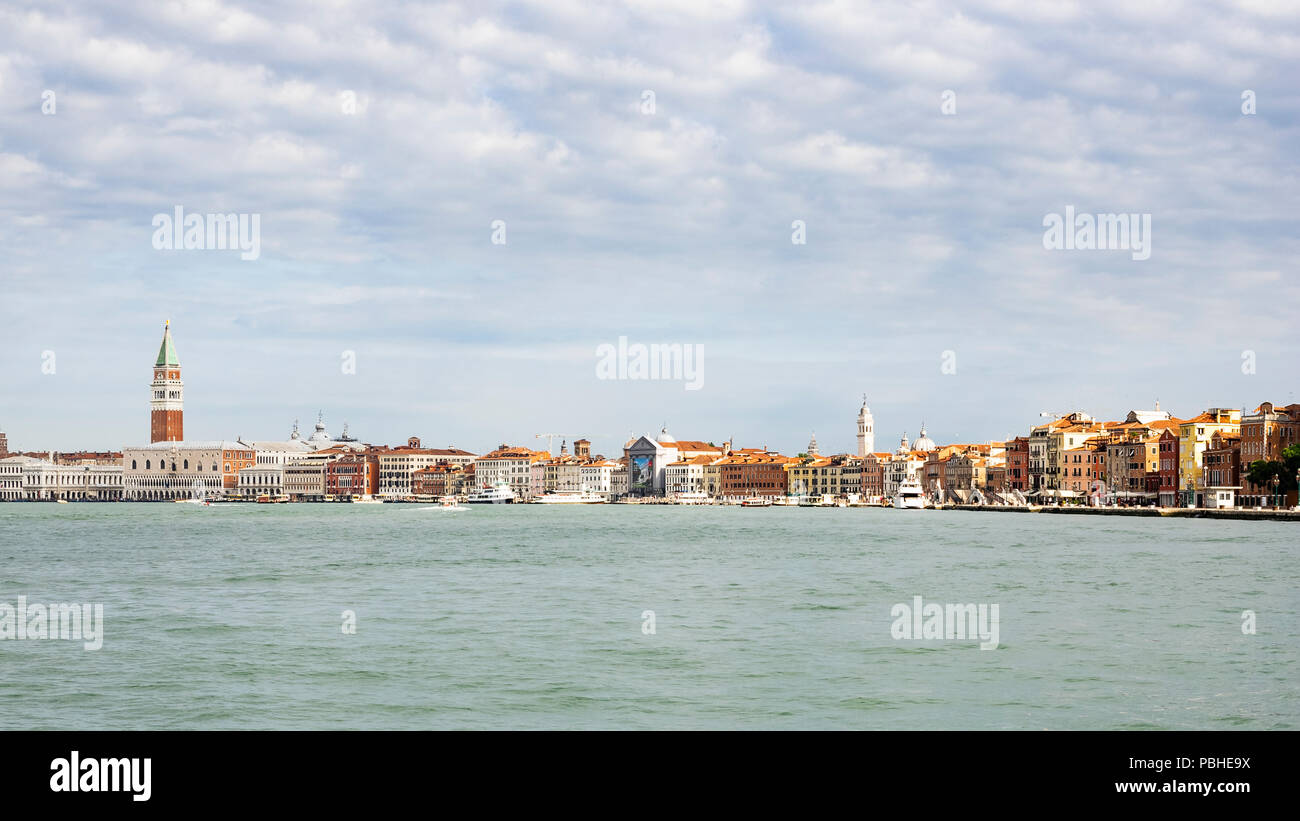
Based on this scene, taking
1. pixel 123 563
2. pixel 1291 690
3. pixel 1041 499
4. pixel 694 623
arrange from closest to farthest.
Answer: pixel 1291 690, pixel 694 623, pixel 123 563, pixel 1041 499

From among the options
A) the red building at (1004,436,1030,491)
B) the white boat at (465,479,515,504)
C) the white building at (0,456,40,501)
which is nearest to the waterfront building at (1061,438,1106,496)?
the red building at (1004,436,1030,491)

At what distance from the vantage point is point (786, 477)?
143125 mm

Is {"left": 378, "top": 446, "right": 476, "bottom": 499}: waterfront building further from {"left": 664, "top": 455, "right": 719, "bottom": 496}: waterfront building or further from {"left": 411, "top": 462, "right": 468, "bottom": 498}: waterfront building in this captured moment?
{"left": 664, "top": 455, "right": 719, "bottom": 496}: waterfront building

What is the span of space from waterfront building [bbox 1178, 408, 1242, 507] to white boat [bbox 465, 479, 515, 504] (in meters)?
71.8

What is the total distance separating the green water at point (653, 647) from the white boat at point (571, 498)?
363 ft

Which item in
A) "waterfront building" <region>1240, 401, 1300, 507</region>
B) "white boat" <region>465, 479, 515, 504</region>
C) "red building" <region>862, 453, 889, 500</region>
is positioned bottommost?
"white boat" <region>465, 479, 515, 504</region>

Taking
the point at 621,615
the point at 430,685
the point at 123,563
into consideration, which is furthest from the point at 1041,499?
the point at 430,685

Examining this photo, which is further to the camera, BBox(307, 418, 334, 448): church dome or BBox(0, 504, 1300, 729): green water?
BBox(307, 418, 334, 448): church dome

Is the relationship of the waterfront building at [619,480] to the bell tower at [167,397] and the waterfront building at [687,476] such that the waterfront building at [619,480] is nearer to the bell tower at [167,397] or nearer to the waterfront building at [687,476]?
the waterfront building at [687,476]

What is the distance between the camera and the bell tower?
151125 mm

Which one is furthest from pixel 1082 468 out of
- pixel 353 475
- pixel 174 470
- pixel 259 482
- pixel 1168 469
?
pixel 174 470

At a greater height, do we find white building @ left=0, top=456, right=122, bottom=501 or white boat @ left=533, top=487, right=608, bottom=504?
white building @ left=0, top=456, right=122, bottom=501
